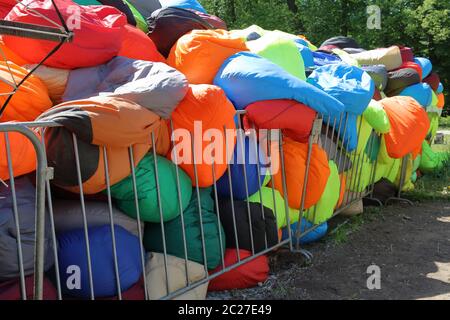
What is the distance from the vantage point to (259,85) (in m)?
3.28

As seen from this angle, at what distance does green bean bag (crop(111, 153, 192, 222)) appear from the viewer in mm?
2680

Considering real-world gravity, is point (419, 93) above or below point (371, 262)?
above

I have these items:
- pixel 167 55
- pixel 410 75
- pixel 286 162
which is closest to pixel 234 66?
pixel 167 55

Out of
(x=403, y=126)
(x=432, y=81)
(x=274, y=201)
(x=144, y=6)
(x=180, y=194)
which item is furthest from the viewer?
(x=432, y=81)

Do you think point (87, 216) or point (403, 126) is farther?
point (403, 126)

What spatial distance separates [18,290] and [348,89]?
117 inches

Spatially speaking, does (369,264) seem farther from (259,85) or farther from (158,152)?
(158,152)

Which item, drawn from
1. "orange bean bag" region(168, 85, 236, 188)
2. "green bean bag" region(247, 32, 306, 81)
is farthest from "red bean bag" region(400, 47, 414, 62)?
"orange bean bag" region(168, 85, 236, 188)

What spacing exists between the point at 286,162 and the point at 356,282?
1009 mm

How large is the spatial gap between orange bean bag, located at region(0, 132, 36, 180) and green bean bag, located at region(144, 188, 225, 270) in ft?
2.96

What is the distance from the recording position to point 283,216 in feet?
12.5

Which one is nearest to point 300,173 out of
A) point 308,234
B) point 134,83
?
point 308,234

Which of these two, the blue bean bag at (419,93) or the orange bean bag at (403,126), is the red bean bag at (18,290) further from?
the blue bean bag at (419,93)
